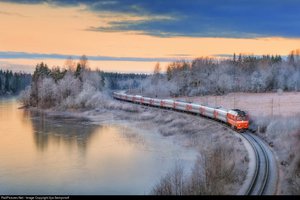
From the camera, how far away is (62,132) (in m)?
74.2

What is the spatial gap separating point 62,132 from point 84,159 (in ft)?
81.9

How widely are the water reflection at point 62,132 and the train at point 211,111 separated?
1735 centimetres

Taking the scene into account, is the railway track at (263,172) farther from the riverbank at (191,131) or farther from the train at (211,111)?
the train at (211,111)

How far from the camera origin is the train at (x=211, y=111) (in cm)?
5750

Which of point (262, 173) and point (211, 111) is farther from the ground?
point (211, 111)

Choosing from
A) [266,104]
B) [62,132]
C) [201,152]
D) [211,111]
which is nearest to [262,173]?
[201,152]

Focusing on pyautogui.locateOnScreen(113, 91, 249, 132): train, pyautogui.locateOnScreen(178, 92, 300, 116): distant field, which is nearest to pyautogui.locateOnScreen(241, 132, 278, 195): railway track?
pyautogui.locateOnScreen(113, 91, 249, 132): train

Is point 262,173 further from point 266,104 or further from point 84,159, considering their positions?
point 266,104

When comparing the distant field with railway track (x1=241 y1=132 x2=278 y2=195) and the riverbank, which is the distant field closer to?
the riverbank

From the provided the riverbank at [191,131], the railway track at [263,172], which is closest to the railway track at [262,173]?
the railway track at [263,172]

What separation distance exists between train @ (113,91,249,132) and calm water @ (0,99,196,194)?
24.2 ft

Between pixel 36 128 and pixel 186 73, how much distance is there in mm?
87066

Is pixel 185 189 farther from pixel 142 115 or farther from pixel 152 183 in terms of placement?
pixel 142 115

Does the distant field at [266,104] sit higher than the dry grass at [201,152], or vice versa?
the distant field at [266,104]
